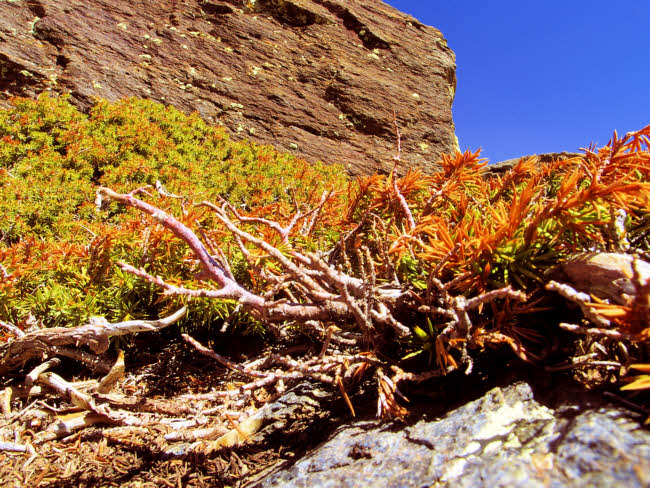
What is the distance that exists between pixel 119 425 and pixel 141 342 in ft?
1.73

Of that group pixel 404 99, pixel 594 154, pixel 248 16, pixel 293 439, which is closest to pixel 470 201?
pixel 594 154

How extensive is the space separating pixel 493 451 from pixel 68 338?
169 cm

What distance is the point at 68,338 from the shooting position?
1.59 meters

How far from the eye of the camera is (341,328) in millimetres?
1521

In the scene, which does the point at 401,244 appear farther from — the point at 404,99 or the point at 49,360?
the point at 404,99

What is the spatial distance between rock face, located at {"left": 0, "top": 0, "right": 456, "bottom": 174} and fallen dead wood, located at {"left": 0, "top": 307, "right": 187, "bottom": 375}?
5.04m

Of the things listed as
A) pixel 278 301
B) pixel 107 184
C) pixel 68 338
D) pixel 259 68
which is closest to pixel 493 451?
pixel 278 301

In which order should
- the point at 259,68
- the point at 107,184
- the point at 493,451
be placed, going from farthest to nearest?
the point at 259,68 → the point at 107,184 → the point at 493,451

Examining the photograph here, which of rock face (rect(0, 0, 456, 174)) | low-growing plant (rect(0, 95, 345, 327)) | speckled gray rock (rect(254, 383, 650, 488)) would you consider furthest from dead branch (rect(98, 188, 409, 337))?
rock face (rect(0, 0, 456, 174))

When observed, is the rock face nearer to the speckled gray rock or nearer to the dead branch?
the dead branch

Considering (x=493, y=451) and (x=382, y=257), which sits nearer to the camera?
(x=493, y=451)

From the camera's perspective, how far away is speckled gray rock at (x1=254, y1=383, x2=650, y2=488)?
65 centimetres

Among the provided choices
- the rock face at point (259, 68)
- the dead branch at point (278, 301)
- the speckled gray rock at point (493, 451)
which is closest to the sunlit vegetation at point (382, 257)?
the dead branch at point (278, 301)

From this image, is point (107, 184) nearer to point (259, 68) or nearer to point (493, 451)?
point (493, 451)
